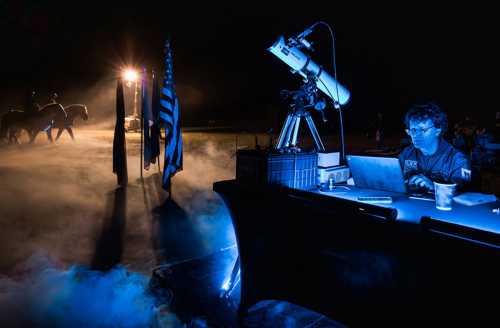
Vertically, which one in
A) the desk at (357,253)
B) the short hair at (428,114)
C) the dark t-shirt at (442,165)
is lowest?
the desk at (357,253)

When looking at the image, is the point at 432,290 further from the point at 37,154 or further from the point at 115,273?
the point at 37,154

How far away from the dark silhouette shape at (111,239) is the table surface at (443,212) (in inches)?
103

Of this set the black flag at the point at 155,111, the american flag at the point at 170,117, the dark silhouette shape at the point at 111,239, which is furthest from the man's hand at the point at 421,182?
the black flag at the point at 155,111

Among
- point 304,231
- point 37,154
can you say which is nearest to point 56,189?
point 37,154

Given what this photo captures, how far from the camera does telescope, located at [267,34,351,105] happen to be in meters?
2.84

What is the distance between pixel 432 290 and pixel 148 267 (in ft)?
9.35

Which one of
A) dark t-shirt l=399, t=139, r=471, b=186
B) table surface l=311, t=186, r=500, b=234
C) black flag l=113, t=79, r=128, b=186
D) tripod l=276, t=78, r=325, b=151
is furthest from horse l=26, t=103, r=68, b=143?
table surface l=311, t=186, r=500, b=234

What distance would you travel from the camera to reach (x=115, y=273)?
3.30m

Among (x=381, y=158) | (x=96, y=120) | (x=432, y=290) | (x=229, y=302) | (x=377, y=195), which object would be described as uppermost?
(x=96, y=120)

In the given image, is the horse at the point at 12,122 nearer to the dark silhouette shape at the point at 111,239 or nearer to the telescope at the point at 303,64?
the dark silhouette shape at the point at 111,239

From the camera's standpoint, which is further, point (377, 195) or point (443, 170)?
point (443, 170)

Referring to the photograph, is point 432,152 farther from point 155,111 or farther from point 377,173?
point 155,111

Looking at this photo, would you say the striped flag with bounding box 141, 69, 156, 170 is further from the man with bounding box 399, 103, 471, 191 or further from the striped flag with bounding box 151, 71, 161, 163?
the man with bounding box 399, 103, 471, 191

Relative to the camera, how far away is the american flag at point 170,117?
5.60 meters
